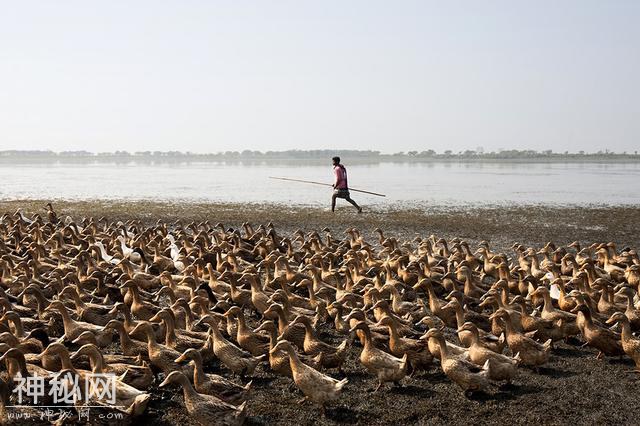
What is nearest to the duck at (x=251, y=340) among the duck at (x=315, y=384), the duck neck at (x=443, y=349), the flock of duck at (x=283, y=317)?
the flock of duck at (x=283, y=317)

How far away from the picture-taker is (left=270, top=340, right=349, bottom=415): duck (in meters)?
8.29

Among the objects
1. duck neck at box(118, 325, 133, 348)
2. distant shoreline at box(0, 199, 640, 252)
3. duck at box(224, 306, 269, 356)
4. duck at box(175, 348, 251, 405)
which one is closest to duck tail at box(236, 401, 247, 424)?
duck at box(175, 348, 251, 405)

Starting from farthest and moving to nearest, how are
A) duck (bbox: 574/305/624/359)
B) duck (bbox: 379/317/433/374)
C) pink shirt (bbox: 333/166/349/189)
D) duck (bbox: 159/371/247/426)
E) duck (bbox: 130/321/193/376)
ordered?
pink shirt (bbox: 333/166/349/189) < duck (bbox: 574/305/624/359) < duck (bbox: 379/317/433/374) < duck (bbox: 130/321/193/376) < duck (bbox: 159/371/247/426)

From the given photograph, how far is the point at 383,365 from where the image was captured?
29.8ft

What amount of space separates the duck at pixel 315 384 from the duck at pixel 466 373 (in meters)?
1.73

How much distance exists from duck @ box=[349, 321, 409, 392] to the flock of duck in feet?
0.07

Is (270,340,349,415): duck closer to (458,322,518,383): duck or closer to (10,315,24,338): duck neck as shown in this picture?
(458,322,518,383): duck

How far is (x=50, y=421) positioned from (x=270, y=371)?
3471 millimetres

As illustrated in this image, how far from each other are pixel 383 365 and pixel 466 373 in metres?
1.26

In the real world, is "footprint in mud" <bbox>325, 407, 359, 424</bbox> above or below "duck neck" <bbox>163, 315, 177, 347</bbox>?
below

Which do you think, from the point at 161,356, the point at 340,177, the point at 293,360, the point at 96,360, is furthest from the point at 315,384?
the point at 340,177

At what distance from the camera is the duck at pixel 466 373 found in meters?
8.77

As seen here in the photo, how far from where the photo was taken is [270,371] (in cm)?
977

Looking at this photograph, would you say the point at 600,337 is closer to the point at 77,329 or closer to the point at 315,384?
the point at 315,384
